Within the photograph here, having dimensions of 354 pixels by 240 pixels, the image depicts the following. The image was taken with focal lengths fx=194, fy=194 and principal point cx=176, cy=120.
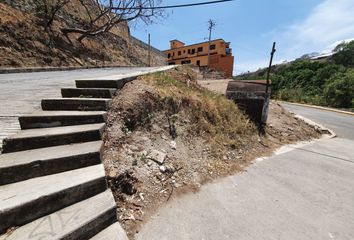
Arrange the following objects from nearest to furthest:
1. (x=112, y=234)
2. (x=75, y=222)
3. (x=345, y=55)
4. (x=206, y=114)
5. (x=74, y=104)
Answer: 1. (x=75, y=222)
2. (x=112, y=234)
3. (x=74, y=104)
4. (x=206, y=114)
5. (x=345, y=55)

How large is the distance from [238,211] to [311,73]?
32.4 meters

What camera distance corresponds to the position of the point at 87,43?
15.5m

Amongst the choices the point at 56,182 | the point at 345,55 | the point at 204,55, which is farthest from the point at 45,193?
the point at 345,55

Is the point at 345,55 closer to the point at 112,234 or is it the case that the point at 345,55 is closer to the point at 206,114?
the point at 206,114

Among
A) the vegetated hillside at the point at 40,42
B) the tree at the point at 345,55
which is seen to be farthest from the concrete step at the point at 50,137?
the tree at the point at 345,55

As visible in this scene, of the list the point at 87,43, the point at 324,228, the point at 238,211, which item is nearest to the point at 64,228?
the point at 238,211

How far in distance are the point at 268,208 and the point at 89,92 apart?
3122 mm

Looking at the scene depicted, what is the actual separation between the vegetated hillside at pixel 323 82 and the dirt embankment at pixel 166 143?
46.3 feet

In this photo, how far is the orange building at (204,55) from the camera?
32.3m

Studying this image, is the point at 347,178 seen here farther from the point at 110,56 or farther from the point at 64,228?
the point at 110,56

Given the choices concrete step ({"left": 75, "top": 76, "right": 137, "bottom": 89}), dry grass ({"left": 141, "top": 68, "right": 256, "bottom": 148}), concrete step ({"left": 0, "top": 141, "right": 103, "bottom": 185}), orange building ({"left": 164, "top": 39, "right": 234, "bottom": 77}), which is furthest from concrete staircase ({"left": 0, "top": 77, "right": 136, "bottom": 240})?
orange building ({"left": 164, "top": 39, "right": 234, "bottom": 77})

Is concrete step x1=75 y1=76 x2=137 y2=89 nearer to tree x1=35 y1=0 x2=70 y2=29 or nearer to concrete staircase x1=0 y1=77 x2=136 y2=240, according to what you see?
concrete staircase x1=0 y1=77 x2=136 y2=240

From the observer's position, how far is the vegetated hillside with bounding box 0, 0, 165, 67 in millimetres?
8938

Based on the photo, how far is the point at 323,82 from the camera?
24.4 metres
